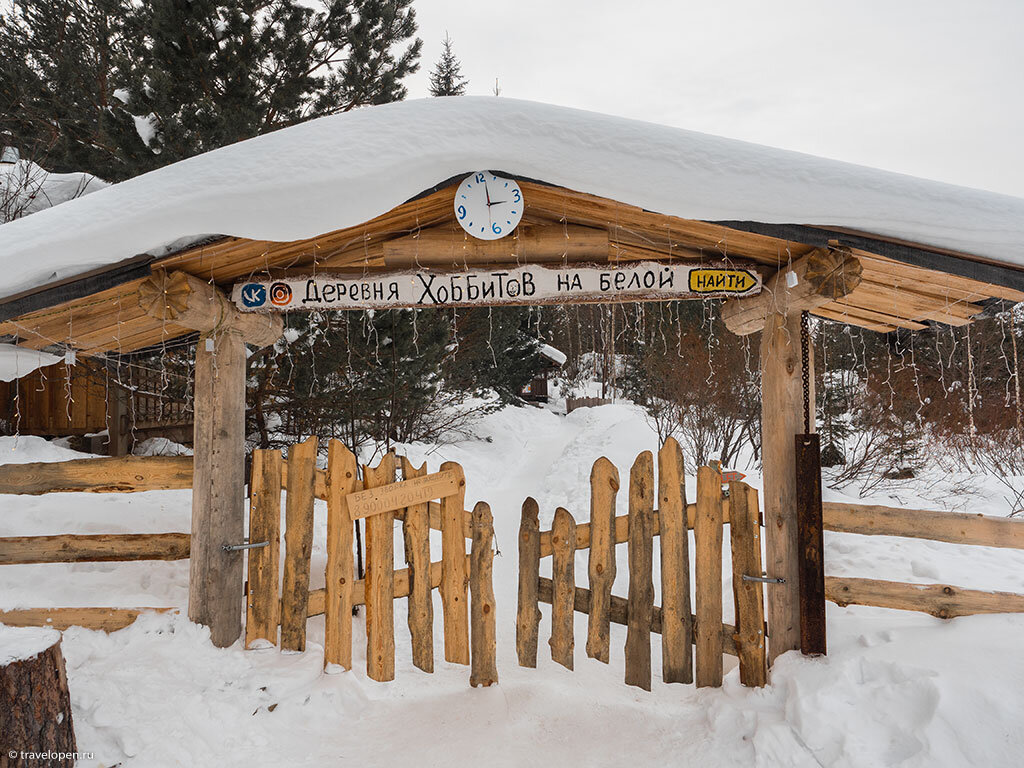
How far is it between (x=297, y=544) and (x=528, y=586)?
1.74 meters

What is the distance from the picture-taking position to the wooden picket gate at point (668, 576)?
4117 millimetres

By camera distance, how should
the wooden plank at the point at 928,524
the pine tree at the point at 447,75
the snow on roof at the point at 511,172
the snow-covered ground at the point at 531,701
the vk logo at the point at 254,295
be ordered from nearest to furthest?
the snow on roof at the point at 511,172 → the snow-covered ground at the point at 531,701 → the wooden plank at the point at 928,524 → the vk logo at the point at 254,295 → the pine tree at the point at 447,75

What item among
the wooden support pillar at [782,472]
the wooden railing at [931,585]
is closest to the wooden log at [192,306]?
the wooden support pillar at [782,472]

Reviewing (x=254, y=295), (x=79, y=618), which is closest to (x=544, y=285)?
(x=254, y=295)

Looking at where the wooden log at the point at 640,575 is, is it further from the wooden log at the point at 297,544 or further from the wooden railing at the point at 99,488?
the wooden railing at the point at 99,488

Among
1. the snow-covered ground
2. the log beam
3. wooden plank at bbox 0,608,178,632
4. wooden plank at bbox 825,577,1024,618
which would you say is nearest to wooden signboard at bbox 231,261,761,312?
the log beam

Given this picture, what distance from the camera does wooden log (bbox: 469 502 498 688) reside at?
167 inches

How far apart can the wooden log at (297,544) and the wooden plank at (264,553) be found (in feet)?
0.30

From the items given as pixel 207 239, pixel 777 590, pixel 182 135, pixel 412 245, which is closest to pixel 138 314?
pixel 207 239

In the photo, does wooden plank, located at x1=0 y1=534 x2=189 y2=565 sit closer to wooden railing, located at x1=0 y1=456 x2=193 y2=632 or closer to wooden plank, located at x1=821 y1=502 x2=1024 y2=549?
wooden railing, located at x1=0 y1=456 x2=193 y2=632

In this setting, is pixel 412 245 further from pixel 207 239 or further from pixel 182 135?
pixel 182 135

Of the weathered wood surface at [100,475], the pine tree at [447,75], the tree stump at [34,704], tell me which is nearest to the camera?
the tree stump at [34,704]

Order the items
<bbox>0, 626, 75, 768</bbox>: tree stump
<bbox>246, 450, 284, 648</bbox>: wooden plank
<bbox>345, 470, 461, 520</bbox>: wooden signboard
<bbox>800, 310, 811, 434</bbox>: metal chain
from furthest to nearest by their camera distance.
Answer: <bbox>246, 450, 284, 648</bbox>: wooden plank → <bbox>345, 470, 461, 520</bbox>: wooden signboard → <bbox>800, 310, 811, 434</bbox>: metal chain → <bbox>0, 626, 75, 768</bbox>: tree stump

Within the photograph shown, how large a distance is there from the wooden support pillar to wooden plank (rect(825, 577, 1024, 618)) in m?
0.38
